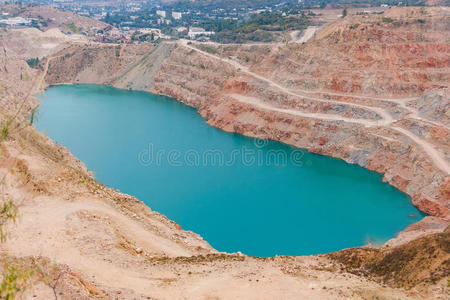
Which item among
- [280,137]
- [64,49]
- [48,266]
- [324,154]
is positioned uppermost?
[64,49]

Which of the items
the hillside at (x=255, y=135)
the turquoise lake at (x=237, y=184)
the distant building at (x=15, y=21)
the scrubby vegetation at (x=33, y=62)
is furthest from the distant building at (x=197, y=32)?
the turquoise lake at (x=237, y=184)

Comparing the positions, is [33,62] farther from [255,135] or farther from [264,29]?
[255,135]

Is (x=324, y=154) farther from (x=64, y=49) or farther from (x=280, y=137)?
(x=64, y=49)

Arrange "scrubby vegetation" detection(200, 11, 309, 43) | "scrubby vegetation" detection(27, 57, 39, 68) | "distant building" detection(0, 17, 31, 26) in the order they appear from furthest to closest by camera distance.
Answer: "distant building" detection(0, 17, 31, 26)
"scrubby vegetation" detection(27, 57, 39, 68)
"scrubby vegetation" detection(200, 11, 309, 43)

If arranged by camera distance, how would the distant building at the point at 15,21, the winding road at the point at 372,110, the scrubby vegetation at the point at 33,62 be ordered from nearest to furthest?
the winding road at the point at 372,110, the scrubby vegetation at the point at 33,62, the distant building at the point at 15,21

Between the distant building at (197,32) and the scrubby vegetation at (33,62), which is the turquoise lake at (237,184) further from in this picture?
the distant building at (197,32)

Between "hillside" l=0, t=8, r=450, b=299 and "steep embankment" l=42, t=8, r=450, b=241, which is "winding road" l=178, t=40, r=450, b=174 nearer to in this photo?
"steep embankment" l=42, t=8, r=450, b=241

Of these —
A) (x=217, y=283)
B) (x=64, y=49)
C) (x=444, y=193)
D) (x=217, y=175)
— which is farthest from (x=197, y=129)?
(x=64, y=49)

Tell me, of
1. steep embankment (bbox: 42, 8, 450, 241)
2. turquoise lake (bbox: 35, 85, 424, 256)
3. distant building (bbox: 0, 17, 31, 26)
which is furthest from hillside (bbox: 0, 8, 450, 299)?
distant building (bbox: 0, 17, 31, 26)
